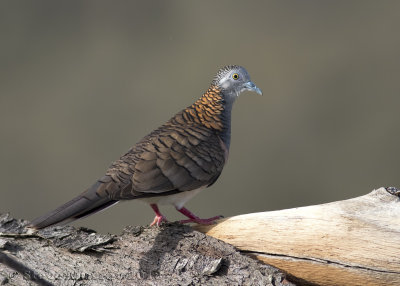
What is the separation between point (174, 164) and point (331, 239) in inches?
37.4

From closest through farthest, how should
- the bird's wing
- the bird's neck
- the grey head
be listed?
the bird's wing
the bird's neck
the grey head

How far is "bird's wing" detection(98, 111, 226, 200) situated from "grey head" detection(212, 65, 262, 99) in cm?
44

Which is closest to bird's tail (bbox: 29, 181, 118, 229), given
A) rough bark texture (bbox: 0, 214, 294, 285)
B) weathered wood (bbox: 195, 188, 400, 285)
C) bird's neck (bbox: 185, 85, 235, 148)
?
rough bark texture (bbox: 0, 214, 294, 285)

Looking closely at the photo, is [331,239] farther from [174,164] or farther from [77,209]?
[77,209]

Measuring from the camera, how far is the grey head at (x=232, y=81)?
11.9ft

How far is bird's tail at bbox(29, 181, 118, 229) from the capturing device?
2.35m

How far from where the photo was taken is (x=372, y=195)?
8.68 ft

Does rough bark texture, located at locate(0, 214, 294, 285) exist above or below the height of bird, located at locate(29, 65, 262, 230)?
below

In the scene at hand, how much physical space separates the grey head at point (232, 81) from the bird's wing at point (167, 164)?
0.44 metres

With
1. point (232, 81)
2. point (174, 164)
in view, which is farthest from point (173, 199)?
point (232, 81)

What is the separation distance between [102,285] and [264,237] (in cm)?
79

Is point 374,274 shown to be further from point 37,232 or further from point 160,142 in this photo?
point 37,232

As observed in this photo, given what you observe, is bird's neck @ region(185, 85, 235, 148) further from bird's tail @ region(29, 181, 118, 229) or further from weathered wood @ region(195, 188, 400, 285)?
bird's tail @ region(29, 181, 118, 229)

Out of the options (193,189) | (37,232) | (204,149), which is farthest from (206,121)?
(37,232)
